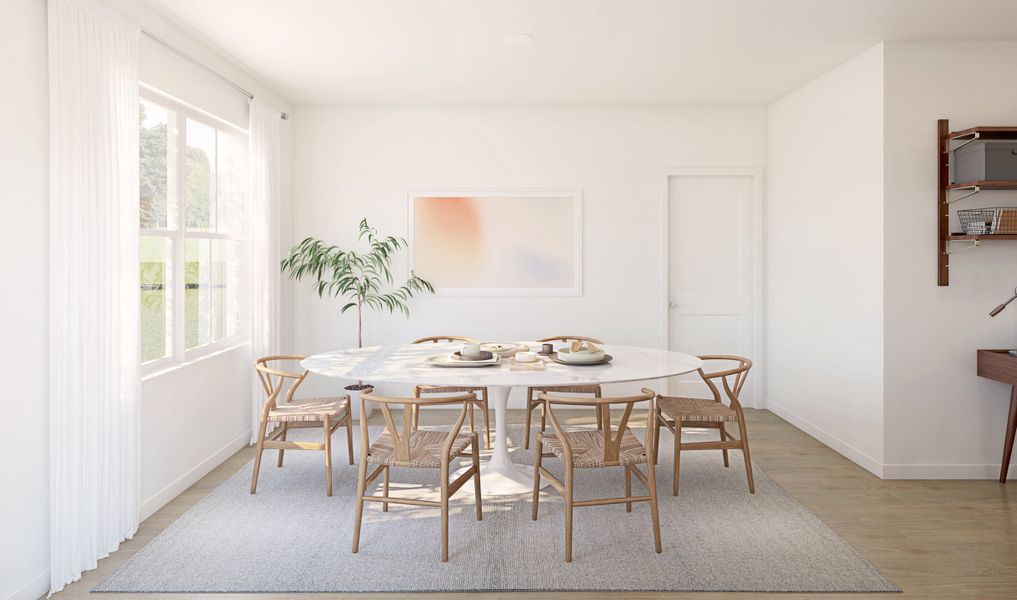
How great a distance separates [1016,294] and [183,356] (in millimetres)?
5183

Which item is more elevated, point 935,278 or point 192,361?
point 935,278

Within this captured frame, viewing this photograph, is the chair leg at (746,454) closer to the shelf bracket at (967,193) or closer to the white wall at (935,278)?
the white wall at (935,278)

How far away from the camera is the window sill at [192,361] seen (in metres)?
3.69

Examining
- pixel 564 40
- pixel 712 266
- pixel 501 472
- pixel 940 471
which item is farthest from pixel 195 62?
pixel 940 471

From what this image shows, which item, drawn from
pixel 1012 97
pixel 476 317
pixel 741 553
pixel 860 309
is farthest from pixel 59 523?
pixel 1012 97

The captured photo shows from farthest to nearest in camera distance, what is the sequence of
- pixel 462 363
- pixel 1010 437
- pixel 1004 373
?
pixel 1010 437
pixel 1004 373
pixel 462 363

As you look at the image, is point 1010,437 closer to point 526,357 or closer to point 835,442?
point 835,442

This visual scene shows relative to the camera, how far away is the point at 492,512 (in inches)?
138

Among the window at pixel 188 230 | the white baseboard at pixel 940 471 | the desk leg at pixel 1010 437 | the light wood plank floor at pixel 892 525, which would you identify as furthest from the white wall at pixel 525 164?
the desk leg at pixel 1010 437

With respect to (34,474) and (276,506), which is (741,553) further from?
(34,474)

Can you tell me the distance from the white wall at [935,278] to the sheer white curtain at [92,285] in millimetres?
4374

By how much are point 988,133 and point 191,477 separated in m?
5.35

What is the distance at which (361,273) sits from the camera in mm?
6086

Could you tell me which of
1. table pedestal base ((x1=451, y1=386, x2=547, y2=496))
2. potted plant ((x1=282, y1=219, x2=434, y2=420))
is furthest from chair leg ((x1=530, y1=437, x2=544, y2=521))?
potted plant ((x1=282, y1=219, x2=434, y2=420))
